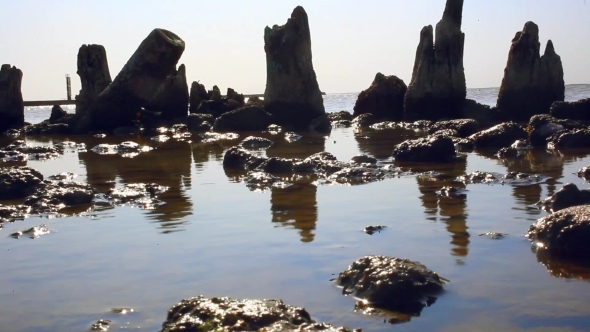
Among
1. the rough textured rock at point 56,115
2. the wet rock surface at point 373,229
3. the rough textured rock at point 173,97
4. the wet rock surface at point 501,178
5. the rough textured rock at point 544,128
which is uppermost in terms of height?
the rough textured rock at point 173,97

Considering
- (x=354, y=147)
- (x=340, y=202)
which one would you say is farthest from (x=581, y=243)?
(x=354, y=147)

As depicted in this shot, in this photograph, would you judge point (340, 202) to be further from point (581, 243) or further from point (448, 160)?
point (448, 160)

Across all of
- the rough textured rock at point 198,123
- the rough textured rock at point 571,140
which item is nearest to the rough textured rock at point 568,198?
the rough textured rock at point 571,140

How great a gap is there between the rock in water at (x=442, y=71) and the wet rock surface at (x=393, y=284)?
2194cm

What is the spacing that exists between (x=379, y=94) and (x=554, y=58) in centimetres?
781

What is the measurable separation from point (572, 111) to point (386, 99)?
969cm

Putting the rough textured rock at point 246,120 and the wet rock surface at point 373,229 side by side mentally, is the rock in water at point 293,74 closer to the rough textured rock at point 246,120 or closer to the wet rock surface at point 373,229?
the rough textured rock at point 246,120

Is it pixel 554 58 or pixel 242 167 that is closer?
pixel 242 167

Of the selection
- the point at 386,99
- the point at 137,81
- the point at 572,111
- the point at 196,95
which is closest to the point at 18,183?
the point at 137,81

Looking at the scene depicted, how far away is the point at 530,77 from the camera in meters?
26.2

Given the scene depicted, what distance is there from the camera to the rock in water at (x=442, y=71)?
2650 cm

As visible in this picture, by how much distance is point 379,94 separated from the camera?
104 feet

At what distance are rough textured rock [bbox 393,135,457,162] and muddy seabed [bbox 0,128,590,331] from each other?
2.34 m

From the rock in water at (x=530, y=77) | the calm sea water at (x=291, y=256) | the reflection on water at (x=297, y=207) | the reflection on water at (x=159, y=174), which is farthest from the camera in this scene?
the rock in water at (x=530, y=77)
